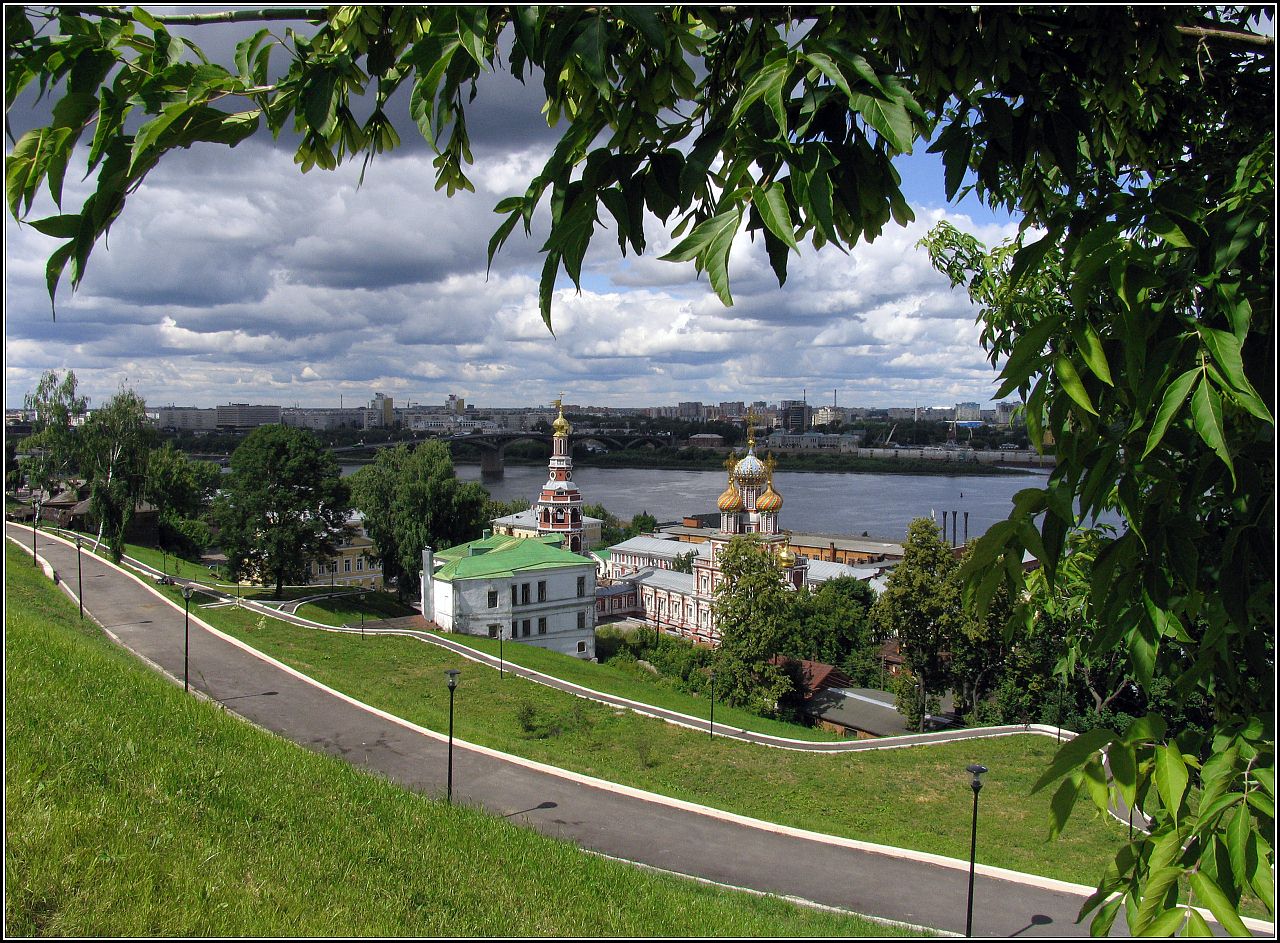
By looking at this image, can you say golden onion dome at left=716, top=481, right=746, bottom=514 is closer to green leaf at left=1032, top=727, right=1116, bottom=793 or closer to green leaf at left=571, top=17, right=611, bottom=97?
green leaf at left=1032, top=727, right=1116, bottom=793

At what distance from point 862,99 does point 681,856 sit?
8799 mm

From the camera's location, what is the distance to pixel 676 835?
9.22 metres

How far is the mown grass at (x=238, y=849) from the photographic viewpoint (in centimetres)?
279

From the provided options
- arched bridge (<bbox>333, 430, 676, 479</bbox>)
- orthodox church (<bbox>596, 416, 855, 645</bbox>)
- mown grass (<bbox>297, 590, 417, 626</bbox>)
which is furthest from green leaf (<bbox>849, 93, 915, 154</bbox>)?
arched bridge (<bbox>333, 430, 676, 479</bbox>)

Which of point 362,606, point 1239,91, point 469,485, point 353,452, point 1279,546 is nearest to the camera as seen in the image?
point 1279,546

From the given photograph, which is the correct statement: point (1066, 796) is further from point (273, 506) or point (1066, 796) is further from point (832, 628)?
point (273, 506)

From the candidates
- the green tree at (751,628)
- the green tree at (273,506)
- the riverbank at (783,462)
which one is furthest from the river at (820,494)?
the green tree at (751,628)

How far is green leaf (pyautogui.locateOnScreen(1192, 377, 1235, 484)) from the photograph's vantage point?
3.62 ft

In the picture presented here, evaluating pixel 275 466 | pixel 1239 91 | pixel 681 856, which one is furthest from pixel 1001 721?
pixel 275 466

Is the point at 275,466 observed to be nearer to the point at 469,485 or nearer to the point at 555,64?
the point at 469,485

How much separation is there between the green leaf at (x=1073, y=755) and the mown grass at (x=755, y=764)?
9868 millimetres

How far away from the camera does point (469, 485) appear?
121 feet

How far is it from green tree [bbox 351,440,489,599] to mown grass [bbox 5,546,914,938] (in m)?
28.7

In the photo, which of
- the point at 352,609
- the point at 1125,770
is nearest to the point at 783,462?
the point at 352,609
